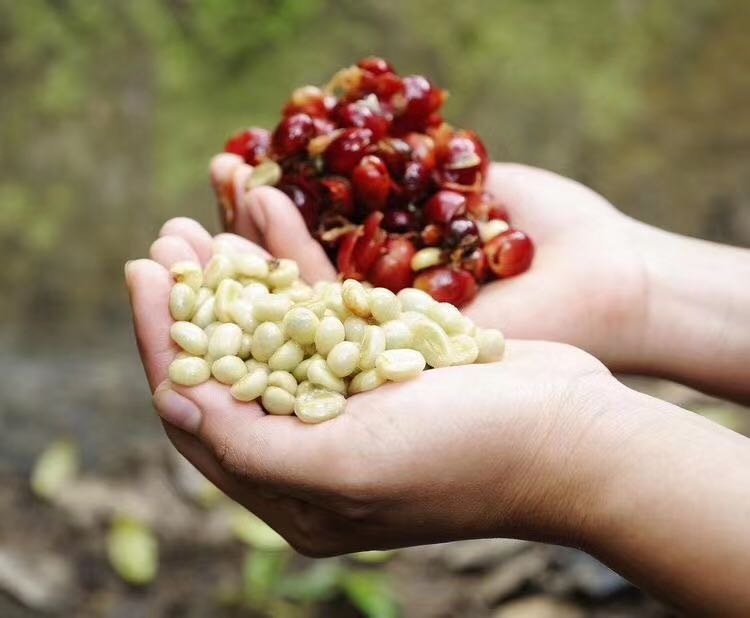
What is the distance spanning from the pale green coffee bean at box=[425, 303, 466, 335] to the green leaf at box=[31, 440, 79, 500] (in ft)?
3.99

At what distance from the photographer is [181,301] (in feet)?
3.14

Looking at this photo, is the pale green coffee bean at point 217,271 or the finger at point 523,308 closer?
the pale green coffee bean at point 217,271

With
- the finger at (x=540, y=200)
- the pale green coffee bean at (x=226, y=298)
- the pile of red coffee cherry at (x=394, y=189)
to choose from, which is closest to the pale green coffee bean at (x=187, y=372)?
the pale green coffee bean at (x=226, y=298)

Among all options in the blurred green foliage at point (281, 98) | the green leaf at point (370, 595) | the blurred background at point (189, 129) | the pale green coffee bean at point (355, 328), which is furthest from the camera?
the blurred green foliage at point (281, 98)

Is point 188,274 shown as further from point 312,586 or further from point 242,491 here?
point 312,586

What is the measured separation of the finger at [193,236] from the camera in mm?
1094

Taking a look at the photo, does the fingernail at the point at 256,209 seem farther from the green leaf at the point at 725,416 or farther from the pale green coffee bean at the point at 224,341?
the green leaf at the point at 725,416

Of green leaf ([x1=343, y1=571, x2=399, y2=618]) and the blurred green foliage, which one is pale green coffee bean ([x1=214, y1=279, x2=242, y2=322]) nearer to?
green leaf ([x1=343, y1=571, x2=399, y2=618])

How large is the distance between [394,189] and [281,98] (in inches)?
47.3

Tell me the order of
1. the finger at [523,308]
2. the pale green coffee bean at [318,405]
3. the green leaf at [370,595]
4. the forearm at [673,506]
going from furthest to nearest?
the green leaf at [370,595]
the finger at [523,308]
the pale green coffee bean at [318,405]
the forearm at [673,506]

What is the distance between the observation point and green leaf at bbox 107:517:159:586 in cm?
166

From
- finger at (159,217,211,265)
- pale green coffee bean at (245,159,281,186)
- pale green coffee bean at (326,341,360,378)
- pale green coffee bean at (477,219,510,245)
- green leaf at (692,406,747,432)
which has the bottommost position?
green leaf at (692,406,747,432)

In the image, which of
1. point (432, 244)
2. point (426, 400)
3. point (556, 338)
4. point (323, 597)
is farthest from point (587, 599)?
point (426, 400)

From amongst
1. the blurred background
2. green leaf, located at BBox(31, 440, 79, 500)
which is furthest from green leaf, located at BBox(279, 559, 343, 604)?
green leaf, located at BBox(31, 440, 79, 500)
